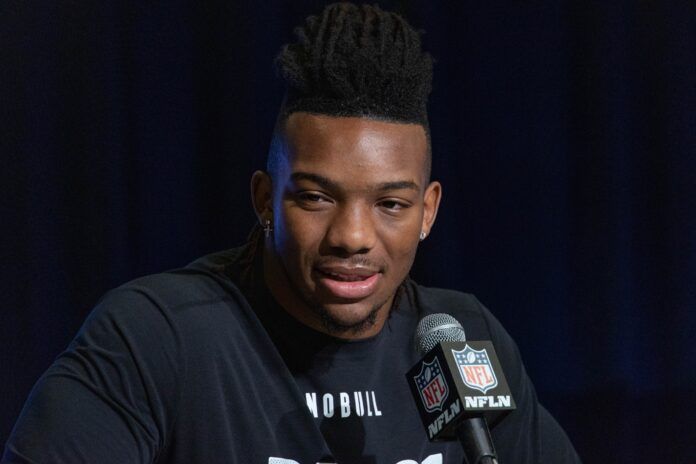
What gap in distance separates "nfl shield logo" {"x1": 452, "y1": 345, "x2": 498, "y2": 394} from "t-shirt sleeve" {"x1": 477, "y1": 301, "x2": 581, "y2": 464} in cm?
51

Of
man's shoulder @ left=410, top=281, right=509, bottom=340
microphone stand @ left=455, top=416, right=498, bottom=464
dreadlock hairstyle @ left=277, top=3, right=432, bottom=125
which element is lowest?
man's shoulder @ left=410, top=281, right=509, bottom=340

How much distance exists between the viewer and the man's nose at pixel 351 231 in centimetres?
160

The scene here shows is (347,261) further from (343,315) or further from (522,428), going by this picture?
(522,428)

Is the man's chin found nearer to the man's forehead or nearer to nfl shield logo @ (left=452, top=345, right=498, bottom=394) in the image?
the man's forehead

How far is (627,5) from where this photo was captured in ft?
8.94

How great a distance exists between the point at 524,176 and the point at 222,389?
4.14 feet

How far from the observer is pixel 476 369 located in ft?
4.44

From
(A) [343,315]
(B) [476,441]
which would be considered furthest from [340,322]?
(B) [476,441]

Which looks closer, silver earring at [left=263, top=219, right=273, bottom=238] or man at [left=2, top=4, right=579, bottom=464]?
man at [left=2, top=4, right=579, bottom=464]

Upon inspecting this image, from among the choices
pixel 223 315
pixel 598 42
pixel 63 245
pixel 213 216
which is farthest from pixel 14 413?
pixel 598 42

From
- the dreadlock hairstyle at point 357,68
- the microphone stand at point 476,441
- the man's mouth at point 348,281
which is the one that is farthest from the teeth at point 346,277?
the microphone stand at point 476,441

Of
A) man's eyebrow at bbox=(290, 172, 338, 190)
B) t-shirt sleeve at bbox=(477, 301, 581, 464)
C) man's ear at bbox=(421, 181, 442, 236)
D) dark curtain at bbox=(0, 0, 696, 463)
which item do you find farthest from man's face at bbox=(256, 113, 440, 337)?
dark curtain at bbox=(0, 0, 696, 463)

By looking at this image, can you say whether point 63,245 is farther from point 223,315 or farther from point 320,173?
point 320,173

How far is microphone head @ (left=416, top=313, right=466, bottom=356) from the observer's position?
1.45 m
